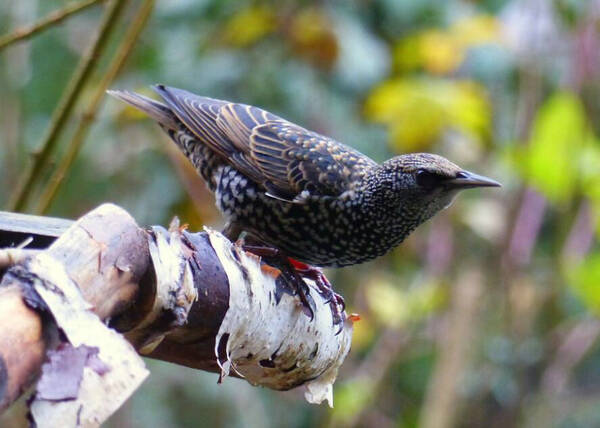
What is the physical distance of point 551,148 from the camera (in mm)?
4344

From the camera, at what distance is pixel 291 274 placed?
2738 mm

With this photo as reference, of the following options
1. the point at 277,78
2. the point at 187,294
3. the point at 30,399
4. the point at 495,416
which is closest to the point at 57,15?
the point at 187,294

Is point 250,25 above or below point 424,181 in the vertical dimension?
below

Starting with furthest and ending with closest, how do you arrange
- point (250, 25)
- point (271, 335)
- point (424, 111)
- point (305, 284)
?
point (250, 25) → point (424, 111) → point (305, 284) → point (271, 335)

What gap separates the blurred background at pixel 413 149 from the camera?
16.1 feet

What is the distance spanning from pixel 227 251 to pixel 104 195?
11.6ft

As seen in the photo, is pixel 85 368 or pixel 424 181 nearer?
pixel 85 368

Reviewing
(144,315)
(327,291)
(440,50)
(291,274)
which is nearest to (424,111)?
(440,50)

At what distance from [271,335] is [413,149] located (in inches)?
113

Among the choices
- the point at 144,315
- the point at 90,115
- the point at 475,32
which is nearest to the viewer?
the point at 144,315

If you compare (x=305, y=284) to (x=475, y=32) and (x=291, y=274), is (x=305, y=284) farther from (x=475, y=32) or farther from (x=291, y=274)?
(x=475, y=32)

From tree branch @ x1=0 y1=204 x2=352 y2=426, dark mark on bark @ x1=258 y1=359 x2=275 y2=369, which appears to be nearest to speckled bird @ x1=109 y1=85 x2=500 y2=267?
tree branch @ x1=0 y1=204 x2=352 y2=426

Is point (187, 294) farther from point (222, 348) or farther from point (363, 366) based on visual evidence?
point (363, 366)

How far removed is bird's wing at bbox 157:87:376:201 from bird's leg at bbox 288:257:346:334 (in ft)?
0.78
